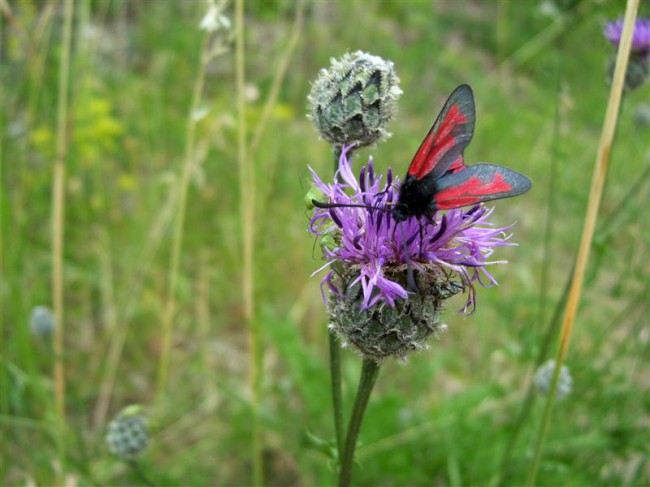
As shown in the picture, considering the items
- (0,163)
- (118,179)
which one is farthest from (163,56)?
(0,163)

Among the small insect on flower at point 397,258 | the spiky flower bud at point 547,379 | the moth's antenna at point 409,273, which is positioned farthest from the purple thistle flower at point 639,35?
the moth's antenna at point 409,273

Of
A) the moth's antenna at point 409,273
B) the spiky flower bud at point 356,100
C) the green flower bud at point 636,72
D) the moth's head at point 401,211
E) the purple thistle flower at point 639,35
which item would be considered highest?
the purple thistle flower at point 639,35

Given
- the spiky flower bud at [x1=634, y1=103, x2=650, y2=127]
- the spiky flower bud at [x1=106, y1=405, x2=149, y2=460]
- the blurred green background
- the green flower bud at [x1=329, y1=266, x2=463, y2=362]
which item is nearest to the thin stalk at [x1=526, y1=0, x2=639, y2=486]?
the green flower bud at [x1=329, y1=266, x2=463, y2=362]

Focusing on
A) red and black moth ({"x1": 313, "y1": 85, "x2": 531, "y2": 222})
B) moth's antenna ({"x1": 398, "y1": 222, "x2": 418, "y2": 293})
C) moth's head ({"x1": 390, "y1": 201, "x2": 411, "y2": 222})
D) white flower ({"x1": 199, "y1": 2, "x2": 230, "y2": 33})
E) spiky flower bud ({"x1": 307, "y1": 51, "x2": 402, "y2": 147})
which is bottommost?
moth's antenna ({"x1": 398, "y1": 222, "x2": 418, "y2": 293})

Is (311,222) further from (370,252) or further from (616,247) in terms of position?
(616,247)

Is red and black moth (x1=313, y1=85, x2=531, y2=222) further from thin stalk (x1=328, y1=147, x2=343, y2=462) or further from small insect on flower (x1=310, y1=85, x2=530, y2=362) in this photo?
thin stalk (x1=328, y1=147, x2=343, y2=462)

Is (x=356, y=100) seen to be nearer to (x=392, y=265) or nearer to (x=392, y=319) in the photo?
(x=392, y=265)

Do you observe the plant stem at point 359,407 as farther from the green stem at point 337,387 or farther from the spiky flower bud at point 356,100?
the spiky flower bud at point 356,100
